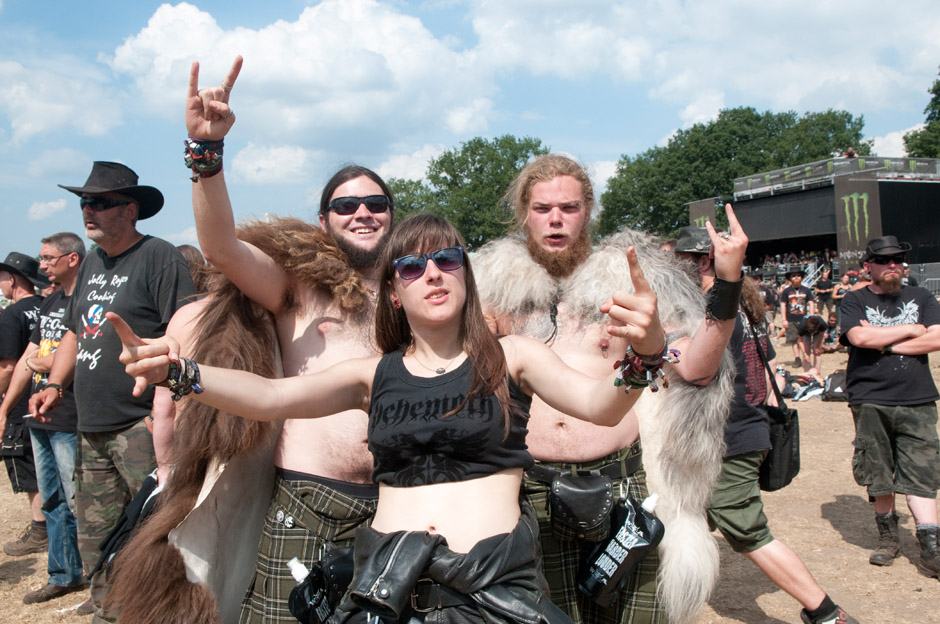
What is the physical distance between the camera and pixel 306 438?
2416mm

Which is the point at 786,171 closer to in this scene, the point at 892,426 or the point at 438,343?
the point at 892,426

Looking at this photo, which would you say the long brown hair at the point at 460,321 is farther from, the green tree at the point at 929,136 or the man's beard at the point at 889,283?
the green tree at the point at 929,136

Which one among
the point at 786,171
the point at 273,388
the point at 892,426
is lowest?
the point at 892,426

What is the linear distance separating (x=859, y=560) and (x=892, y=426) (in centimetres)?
95

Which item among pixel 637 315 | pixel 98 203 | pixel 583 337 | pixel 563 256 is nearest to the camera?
pixel 637 315

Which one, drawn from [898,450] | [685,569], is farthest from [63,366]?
[898,450]

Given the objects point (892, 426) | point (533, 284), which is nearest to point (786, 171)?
point (892, 426)

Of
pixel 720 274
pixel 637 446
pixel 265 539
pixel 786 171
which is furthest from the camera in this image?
pixel 786 171

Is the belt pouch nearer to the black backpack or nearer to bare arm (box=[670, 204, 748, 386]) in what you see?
bare arm (box=[670, 204, 748, 386])

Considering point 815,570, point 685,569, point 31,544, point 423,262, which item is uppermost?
point 423,262

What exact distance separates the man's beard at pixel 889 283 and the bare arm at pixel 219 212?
14.2ft

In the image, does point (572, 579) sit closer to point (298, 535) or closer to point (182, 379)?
point (298, 535)

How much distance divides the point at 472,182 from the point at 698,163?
1970 cm

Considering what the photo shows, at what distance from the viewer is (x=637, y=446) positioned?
2635 mm
